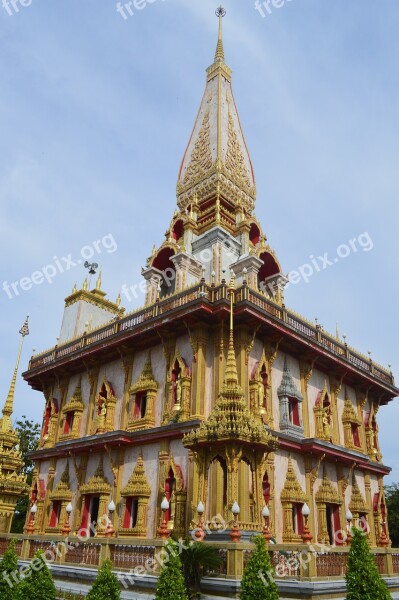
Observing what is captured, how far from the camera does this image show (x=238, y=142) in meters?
29.6

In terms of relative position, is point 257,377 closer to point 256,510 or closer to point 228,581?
point 256,510

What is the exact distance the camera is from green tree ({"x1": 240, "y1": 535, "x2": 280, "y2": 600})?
27.6ft

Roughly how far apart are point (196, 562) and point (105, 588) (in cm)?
192

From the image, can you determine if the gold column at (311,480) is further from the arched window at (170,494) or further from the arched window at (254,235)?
the arched window at (254,235)

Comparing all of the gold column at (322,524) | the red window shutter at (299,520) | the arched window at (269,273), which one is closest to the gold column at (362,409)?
the gold column at (322,524)

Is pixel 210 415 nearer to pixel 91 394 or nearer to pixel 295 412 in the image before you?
Answer: pixel 295 412

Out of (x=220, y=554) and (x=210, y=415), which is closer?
(x=220, y=554)

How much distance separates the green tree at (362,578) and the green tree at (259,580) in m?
1.27

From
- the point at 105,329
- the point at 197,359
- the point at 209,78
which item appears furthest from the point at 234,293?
the point at 209,78

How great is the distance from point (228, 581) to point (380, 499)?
16.7 metres

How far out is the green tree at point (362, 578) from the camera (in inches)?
→ 327

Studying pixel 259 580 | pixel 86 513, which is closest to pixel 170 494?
pixel 86 513

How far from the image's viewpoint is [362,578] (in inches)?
331

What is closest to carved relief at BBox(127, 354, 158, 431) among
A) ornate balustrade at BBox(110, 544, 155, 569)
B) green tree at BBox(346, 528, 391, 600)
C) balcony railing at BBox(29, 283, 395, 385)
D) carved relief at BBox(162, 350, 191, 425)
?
carved relief at BBox(162, 350, 191, 425)
